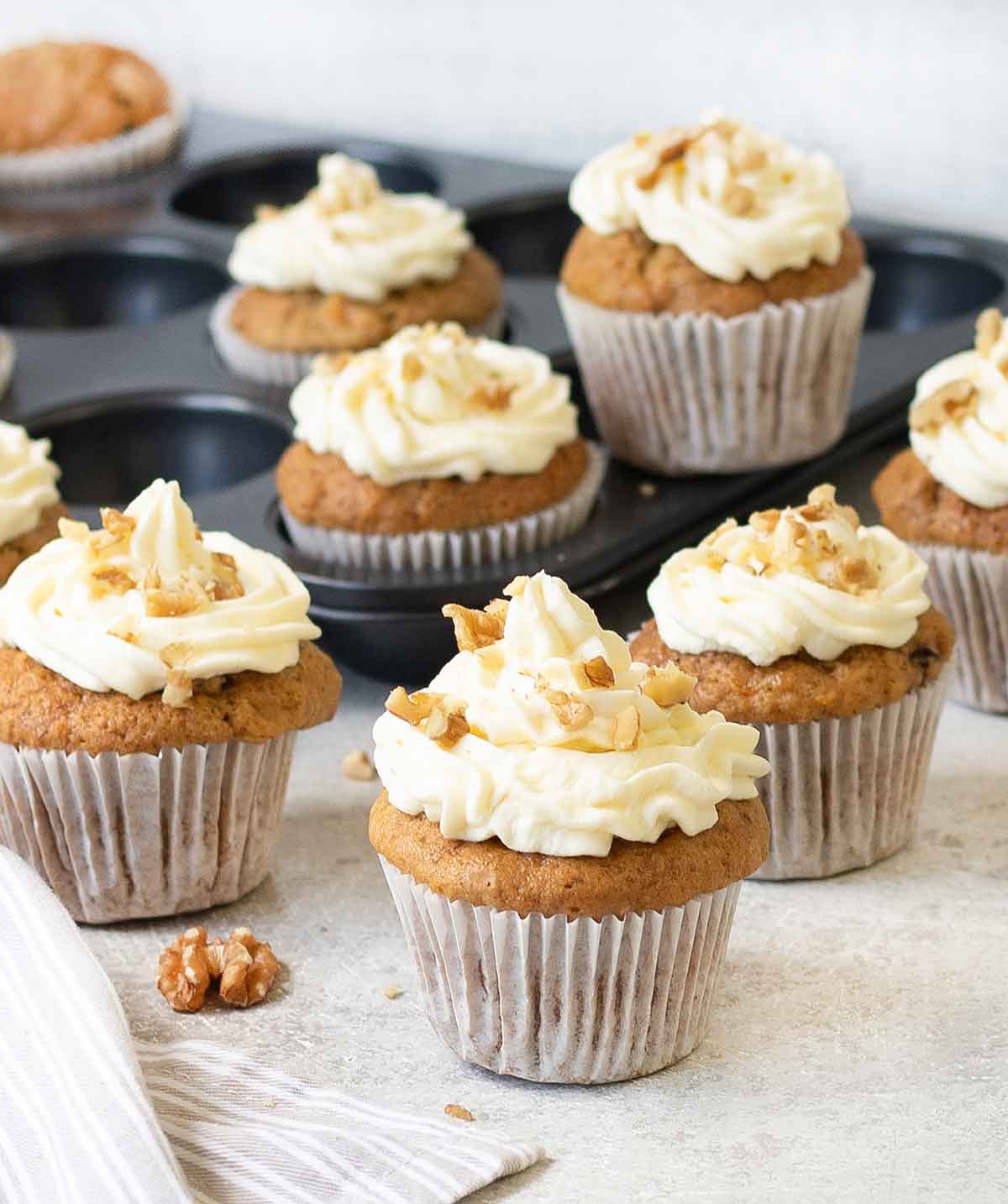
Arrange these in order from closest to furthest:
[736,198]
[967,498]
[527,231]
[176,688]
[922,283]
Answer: [176,688] < [967,498] < [736,198] < [922,283] < [527,231]

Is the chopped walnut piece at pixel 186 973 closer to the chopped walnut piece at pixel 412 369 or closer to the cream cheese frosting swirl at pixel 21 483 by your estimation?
the cream cheese frosting swirl at pixel 21 483

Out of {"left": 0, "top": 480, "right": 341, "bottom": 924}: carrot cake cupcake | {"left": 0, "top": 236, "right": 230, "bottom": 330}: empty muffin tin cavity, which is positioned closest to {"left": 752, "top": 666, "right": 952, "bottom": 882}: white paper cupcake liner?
{"left": 0, "top": 480, "right": 341, "bottom": 924}: carrot cake cupcake

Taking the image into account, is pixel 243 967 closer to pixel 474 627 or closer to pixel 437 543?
pixel 474 627

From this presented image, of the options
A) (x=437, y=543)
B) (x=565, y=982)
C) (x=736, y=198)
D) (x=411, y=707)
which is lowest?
(x=437, y=543)

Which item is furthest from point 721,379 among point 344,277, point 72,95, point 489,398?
point 72,95

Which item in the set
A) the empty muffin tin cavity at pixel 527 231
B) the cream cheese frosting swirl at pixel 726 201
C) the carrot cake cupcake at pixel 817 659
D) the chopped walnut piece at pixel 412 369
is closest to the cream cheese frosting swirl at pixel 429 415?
the chopped walnut piece at pixel 412 369

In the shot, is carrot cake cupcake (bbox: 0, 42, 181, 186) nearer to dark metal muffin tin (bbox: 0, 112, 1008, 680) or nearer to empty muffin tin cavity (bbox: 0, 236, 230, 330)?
dark metal muffin tin (bbox: 0, 112, 1008, 680)
